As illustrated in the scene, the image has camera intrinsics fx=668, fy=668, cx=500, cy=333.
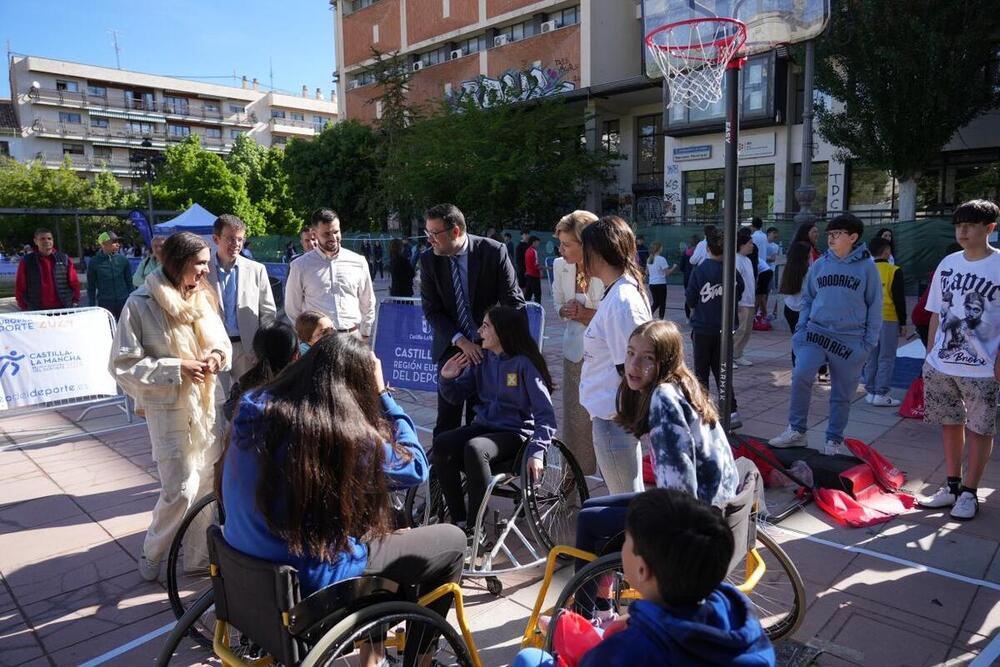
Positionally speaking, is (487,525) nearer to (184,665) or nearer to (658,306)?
(184,665)

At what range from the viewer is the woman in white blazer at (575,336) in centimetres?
409

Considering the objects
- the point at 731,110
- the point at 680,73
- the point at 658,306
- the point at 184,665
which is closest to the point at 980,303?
the point at 731,110

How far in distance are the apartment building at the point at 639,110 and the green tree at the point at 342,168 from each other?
5.51 m

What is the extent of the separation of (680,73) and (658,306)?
23.8ft

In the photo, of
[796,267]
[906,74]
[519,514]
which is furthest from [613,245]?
[906,74]

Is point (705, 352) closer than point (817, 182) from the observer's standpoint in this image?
Yes

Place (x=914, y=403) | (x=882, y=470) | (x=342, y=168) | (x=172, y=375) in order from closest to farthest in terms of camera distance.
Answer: (x=172, y=375) → (x=882, y=470) → (x=914, y=403) → (x=342, y=168)

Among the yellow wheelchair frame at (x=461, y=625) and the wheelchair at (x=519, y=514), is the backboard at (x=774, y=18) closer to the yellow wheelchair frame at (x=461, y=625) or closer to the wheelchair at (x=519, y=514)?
the wheelchair at (x=519, y=514)

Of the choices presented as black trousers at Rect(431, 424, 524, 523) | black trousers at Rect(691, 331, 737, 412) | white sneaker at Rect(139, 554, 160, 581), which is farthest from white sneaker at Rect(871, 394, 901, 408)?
white sneaker at Rect(139, 554, 160, 581)

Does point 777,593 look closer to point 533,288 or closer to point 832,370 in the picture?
point 832,370

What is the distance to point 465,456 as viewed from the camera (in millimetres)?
3361

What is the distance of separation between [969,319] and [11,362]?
7880 millimetres

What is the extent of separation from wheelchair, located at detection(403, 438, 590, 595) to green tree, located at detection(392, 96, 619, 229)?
2278 centimetres

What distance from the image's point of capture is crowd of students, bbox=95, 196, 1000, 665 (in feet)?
5.52
